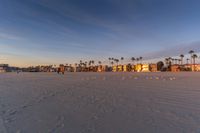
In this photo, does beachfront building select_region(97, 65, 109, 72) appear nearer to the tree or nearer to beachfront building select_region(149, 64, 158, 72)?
beachfront building select_region(149, 64, 158, 72)

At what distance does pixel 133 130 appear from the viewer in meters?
5.35

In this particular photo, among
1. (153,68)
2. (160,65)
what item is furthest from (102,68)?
(160,65)

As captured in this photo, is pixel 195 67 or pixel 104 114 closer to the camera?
pixel 104 114

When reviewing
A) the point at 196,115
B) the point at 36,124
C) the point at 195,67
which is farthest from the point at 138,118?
the point at 195,67

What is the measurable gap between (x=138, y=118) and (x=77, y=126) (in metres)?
2.27

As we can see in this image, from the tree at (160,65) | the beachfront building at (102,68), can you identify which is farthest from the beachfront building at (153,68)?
the beachfront building at (102,68)

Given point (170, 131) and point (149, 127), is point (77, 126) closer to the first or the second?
point (149, 127)

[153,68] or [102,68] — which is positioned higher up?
[102,68]

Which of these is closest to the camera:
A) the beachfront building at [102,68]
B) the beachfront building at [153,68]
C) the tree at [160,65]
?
the tree at [160,65]

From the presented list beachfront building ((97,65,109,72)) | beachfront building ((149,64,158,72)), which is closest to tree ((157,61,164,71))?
beachfront building ((149,64,158,72))

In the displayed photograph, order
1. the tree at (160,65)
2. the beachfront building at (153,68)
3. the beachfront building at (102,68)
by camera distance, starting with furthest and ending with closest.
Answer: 1. the beachfront building at (102,68)
2. the beachfront building at (153,68)
3. the tree at (160,65)

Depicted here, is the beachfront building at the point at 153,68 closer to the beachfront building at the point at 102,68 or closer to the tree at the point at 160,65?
the tree at the point at 160,65

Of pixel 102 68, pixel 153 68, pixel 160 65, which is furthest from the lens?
pixel 102 68

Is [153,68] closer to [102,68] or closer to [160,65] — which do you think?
[160,65]
